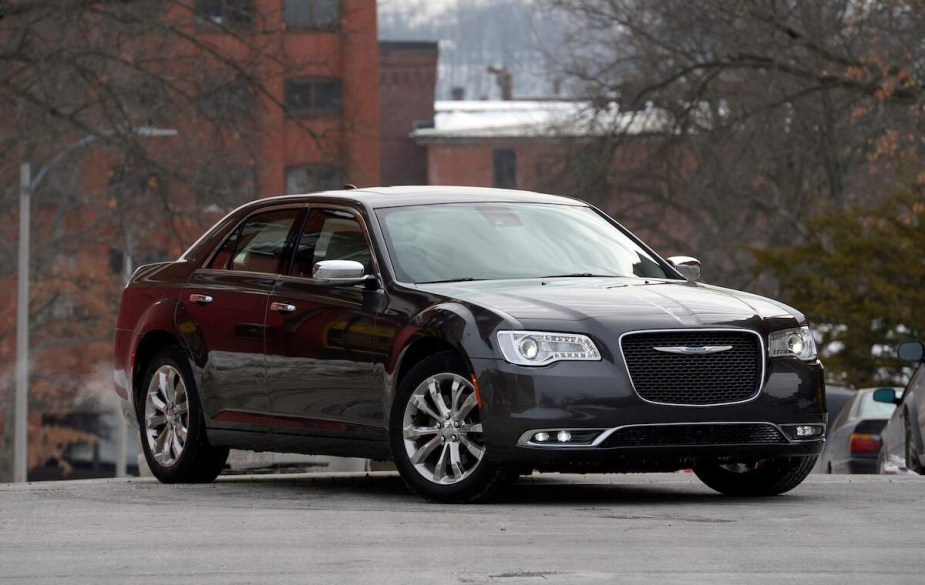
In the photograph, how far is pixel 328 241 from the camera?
11.3m

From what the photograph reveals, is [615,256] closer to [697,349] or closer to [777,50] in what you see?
[697,349]

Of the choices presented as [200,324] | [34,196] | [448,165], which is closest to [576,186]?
[34,196]

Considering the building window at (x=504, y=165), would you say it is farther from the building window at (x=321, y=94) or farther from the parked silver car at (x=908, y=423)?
the parked silver car at (x=908, y=423)

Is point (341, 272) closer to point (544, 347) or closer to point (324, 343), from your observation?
point (324, 343)

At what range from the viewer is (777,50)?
30.8 metres

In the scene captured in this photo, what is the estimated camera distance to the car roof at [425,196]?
36.9 ft

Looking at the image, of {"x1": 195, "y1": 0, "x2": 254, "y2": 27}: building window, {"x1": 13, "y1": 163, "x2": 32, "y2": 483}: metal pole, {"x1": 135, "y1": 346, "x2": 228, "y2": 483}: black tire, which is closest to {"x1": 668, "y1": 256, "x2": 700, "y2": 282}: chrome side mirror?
{"x1": 135, "y1": 346, "x2": 228, "y2": 483}: black tire

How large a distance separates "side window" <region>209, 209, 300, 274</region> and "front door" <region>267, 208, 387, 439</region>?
18cm

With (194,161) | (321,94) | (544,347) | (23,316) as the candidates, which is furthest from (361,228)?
(321,94)

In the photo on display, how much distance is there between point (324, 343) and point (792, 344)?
237 centimetres

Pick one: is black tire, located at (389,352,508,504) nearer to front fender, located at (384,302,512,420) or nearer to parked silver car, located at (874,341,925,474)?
front fender, located at (384,302,512,420)

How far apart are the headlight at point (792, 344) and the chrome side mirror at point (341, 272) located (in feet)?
6.64

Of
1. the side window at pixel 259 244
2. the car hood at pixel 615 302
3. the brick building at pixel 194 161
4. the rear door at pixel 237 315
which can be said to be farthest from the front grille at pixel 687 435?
the brick building at pixel 194 161

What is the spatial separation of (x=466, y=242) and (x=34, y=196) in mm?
39681
